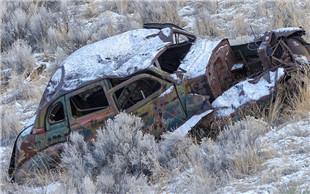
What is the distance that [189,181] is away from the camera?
179 inches

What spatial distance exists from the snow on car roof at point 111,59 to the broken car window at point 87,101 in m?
0.41

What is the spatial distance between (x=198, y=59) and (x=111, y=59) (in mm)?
1398

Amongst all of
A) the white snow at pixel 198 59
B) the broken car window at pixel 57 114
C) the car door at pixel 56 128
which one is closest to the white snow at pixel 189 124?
the white snow at pixel 198 59

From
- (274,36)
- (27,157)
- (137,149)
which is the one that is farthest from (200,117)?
(27,157)

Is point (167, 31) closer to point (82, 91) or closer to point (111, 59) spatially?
point (111, 59)

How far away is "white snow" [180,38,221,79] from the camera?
19.1ft

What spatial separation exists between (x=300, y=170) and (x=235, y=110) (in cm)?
168

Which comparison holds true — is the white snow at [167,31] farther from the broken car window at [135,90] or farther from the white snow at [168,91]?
the white snow at [168,91]


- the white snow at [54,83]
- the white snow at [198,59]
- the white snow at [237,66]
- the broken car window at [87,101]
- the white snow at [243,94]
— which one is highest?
the white snow at [54,83]

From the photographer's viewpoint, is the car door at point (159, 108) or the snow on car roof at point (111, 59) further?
the snow on car roof at point (111, 59)

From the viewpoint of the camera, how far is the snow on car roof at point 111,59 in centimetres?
575

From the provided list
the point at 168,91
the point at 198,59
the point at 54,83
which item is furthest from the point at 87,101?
the point at 198,59

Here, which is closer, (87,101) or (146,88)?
(146,88)

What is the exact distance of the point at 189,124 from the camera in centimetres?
545
